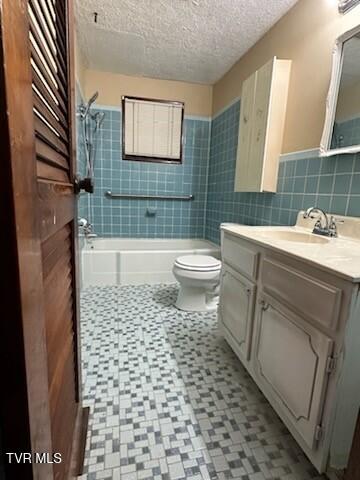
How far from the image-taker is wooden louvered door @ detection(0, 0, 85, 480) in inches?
12.4

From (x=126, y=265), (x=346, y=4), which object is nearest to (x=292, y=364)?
(x=346, y=4)

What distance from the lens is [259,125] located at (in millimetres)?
2018

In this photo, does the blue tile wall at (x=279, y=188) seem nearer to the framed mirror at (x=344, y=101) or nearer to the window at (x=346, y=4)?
the framed mirror at (x=344, y=101)

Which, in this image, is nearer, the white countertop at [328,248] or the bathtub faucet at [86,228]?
the white countertop at [328,248]

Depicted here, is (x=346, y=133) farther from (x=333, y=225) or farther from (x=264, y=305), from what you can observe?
(x=264, y=305)

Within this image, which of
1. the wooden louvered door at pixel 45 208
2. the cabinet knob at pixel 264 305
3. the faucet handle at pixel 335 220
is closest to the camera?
the wooden louvered door at pixel 45 208

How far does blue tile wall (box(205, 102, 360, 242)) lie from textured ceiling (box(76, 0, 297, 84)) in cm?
59

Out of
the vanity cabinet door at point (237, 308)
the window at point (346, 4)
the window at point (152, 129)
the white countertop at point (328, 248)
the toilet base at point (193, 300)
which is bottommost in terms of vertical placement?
the toilet base at point (193, 300)

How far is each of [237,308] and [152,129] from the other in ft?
8.47

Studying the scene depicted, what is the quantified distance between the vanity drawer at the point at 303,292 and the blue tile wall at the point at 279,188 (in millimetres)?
624

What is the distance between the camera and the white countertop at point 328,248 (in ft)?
2.70

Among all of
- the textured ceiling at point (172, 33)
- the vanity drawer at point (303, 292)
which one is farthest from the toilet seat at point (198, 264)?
the textured ceiling at point (172, 33)

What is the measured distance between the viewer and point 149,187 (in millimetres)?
3352

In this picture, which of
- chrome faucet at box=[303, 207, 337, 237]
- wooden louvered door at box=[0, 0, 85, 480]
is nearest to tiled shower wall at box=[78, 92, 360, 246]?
chrome faucet at box=[303, 207, 337, 237]
